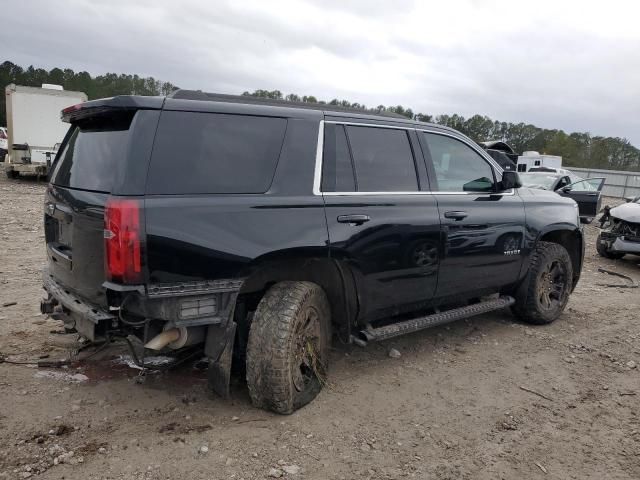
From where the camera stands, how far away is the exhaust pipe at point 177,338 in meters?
2.86

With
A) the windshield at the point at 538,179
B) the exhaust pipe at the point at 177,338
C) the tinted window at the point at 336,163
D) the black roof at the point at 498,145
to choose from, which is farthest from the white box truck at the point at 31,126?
the exhaust pipe at the point at 177,338

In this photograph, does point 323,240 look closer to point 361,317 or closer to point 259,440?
point 361,317

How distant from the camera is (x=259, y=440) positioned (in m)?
2.98

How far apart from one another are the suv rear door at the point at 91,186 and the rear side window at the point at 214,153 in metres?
0.09

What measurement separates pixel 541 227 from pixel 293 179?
293 centimetres

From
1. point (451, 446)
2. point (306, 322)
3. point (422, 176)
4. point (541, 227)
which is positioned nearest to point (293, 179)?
point (306, 322)

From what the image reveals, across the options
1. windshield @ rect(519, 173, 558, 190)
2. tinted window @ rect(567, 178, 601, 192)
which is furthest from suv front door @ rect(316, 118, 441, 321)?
tinted window @ rect(567, 178, 601, 192)

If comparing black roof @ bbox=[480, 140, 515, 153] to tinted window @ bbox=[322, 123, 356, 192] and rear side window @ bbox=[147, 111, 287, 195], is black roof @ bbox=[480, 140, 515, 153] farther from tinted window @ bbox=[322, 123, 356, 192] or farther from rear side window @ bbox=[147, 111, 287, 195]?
rear side window @ bbox=[147, 111, 287, 195]

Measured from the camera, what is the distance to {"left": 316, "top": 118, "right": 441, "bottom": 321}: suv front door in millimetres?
3463

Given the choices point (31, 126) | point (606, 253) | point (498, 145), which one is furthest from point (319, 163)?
point (31, 126)

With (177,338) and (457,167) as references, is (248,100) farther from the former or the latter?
(457,167)

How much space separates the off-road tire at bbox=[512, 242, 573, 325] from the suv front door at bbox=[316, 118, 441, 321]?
158cm

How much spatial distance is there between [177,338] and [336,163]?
1540 mm

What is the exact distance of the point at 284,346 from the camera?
312 cm
